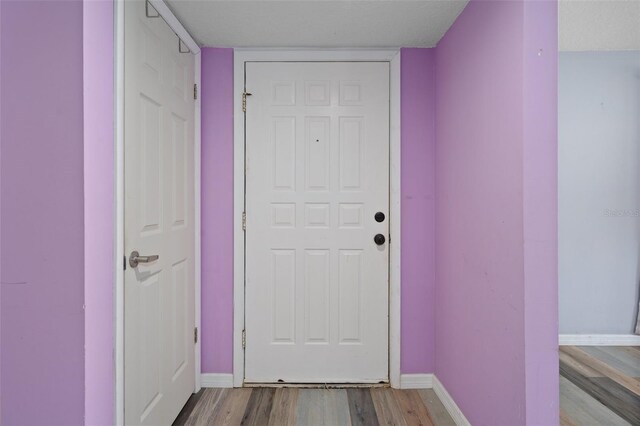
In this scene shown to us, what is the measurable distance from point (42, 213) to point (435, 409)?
210cm

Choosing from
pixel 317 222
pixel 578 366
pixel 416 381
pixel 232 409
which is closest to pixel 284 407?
pixel 232 409

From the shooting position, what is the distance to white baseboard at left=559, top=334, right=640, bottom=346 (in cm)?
270

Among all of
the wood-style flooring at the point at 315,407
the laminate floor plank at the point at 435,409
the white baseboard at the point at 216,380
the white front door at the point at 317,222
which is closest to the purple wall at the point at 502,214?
the laminate floor plank at the point at 435,409

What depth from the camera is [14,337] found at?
115 cm

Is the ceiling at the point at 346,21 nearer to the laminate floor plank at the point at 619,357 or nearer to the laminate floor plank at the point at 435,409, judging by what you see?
the laminate floor plank at the point at 435,409

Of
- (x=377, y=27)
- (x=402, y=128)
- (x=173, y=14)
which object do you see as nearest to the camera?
(x=173, y=14)

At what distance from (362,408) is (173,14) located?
237cm

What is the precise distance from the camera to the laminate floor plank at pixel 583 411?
5.82ft

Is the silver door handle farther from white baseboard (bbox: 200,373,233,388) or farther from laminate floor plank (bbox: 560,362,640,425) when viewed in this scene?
laminate floor plank (bbox: 560,362,640,425)

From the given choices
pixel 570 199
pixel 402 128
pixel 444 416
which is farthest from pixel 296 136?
pixel 570 199

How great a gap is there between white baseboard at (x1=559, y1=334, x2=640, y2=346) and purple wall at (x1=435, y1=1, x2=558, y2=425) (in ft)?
4.80

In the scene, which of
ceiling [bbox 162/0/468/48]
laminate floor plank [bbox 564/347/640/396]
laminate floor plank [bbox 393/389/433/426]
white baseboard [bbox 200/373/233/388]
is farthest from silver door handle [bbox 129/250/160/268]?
laminate floor plank [bbox 564/347/640/396]

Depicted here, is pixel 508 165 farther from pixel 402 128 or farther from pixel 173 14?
pixel 173 14

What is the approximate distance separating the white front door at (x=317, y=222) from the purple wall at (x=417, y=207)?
12 cm
